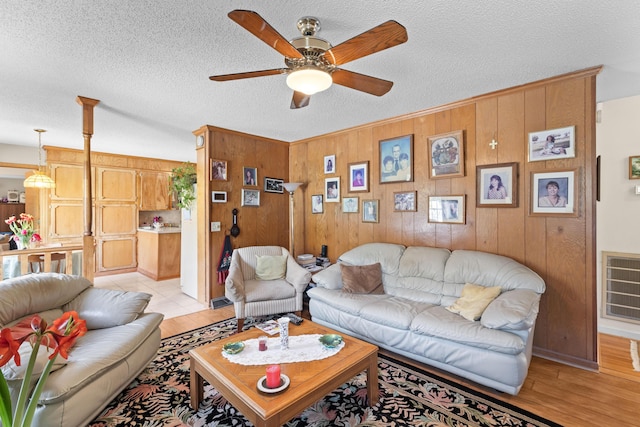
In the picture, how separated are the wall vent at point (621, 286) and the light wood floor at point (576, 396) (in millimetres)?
1110

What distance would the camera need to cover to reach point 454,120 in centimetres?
320

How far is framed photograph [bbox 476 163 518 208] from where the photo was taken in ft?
9.25

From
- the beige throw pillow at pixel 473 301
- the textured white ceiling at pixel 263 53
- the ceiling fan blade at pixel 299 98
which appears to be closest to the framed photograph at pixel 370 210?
the textured white ceiling at pixel 263 53

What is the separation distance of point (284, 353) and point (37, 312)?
1815 millimetres

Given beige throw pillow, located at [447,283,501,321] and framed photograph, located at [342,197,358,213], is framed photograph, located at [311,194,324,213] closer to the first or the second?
framed photograph, located at [342,197,358,213]

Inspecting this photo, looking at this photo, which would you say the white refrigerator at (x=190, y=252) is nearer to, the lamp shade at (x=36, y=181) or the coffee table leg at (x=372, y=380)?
the lamp shade at (x=36, y=181)

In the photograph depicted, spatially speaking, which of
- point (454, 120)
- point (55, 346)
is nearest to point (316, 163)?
point (454, 120)

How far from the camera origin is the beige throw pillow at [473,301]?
2.39 meters

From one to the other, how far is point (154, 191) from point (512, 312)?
676 cm

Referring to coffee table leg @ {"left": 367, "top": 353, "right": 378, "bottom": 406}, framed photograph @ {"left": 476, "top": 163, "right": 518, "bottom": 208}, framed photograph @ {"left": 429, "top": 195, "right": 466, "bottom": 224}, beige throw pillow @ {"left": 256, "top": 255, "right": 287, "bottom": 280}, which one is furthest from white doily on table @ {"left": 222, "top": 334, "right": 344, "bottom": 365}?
framed photograph @ {"left": 476, "top": 163, "right": 518, "bottom": 208}

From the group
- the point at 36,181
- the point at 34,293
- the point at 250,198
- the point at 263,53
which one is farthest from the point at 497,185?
the point at 36,181

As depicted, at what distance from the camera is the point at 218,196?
13.5ft

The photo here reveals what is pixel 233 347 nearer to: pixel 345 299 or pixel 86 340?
pixel 86 340

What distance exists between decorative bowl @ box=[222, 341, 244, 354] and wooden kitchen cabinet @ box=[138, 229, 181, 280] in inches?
160
